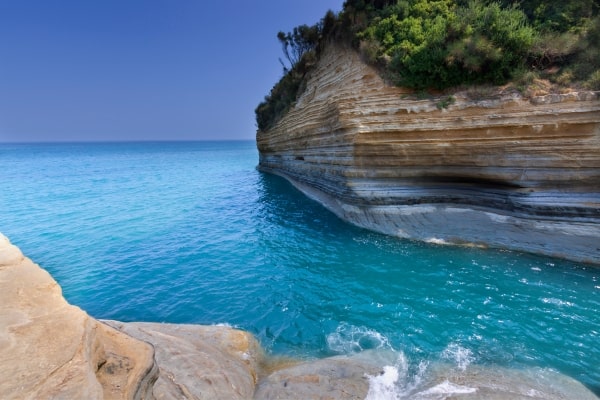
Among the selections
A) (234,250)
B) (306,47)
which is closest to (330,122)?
(234,250)

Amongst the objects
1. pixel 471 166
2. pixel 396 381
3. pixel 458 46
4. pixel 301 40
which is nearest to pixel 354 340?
pixel 396 381

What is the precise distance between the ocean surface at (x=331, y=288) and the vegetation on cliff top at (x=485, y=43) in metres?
6.86

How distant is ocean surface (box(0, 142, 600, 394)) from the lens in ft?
23.8

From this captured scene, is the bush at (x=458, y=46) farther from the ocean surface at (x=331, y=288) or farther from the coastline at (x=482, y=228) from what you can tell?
the ocean surface at (x=331, y=288)

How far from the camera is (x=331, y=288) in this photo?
32.8ft

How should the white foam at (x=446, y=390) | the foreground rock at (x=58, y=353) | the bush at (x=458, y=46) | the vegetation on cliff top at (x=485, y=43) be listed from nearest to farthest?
the foreground rock at (x=58, y=353)
the white foam at (x=446, y=390)
the vegetation on cliff top at (x=485, y=43)
the bush at (x=458, y=46)

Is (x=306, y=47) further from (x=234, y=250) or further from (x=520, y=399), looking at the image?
(x=520, y=399)

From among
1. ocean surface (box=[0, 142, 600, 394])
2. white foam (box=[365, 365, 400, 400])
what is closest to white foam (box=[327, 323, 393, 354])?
ocean surface (box=[0, 142, 600, 394])

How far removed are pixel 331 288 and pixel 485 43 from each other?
1093 centimetres

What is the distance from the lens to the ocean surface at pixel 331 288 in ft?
23.8

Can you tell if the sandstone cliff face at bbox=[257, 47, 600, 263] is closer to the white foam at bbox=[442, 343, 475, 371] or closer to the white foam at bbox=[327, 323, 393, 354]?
the white foam at bbox=[442, 343, 475, 371]

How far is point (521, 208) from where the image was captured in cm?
1116

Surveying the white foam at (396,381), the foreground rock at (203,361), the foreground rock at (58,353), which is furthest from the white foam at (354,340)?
the foreground rock at (58,353)

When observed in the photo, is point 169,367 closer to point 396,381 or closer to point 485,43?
point 396,381
